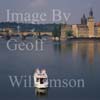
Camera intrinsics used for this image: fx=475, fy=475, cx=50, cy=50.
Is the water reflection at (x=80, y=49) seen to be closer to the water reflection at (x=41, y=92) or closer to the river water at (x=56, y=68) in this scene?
the river water at (x=56, y=68)

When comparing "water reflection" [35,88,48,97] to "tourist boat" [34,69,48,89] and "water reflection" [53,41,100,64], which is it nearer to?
"tourist boat" [34,69,48,89]

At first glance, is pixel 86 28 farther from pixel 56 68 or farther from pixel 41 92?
pixel 41 92

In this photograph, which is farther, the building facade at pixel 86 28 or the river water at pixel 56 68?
the building facade at pixel 86 28

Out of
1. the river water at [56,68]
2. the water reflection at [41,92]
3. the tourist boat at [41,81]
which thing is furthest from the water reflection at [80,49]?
the water reflection at [41,92]

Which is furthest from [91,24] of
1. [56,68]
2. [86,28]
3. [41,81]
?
[41,81]

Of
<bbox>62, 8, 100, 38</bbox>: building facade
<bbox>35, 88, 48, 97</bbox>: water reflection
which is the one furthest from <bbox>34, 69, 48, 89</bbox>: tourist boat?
<bbox>62, 8, 100, 38</bbox>: building facade

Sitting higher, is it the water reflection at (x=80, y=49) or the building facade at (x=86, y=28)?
the building facade at (x=86, y=28)

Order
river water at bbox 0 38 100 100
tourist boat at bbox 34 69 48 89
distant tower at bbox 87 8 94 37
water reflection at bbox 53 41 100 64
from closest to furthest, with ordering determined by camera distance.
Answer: river water at bbox 0 38 100 100
tourist boat at bbox 34 69 48 89
distant tower at bbox 87 8 94 37
water reflection at bbox 53 41 100 64

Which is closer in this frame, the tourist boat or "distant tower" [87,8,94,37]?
the tourist boat

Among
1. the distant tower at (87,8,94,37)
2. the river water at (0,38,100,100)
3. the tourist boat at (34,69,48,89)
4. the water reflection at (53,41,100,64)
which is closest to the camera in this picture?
the river water at (0,38,100,100)

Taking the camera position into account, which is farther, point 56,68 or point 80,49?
point 80,49

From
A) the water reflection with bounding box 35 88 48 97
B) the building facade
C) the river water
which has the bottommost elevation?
the water reflection with bounding box 35 88 48 97

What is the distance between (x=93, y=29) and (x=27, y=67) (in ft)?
2.99

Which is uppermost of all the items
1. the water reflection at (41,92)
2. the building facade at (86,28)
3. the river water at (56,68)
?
the building facade at (86,28)
